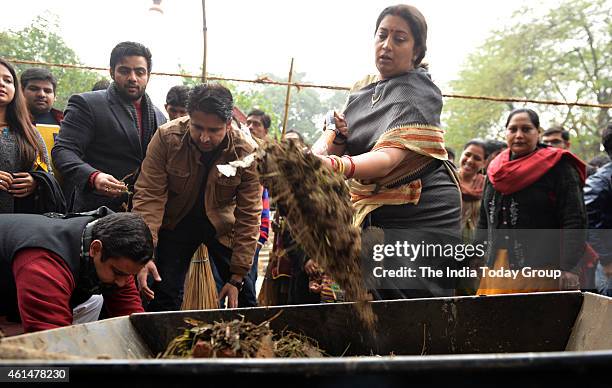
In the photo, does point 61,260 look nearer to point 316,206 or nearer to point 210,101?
point 316,206

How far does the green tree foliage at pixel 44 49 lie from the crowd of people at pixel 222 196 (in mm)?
1779

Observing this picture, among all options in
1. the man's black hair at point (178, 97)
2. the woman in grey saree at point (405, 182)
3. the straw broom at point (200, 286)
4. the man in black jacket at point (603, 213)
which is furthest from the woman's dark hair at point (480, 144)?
the straw broom at point (200, 286)

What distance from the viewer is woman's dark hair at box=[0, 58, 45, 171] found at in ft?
10.8

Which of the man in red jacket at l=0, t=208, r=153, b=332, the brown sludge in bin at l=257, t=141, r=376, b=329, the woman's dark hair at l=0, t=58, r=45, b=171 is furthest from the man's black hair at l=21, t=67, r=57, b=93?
the brown sludge in bin at l=257, t=141, r=376, b=329

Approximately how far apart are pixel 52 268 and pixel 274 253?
2686 mm

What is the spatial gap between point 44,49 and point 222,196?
461 cm

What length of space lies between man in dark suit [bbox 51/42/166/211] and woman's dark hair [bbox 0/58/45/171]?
185 mm

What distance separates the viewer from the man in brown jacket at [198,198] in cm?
346

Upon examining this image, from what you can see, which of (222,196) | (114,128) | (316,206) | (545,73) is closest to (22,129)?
(114,128)

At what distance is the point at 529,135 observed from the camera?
4273mm

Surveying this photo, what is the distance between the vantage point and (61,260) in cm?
242

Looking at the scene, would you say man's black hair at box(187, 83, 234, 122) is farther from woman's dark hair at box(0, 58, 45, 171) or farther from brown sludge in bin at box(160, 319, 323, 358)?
brown sludge in bin at box(160, 319, 323, 358)

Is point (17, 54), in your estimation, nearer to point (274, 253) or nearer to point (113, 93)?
point (113, 93)

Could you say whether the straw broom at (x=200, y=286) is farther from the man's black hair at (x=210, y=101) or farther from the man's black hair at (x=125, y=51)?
the man's black hair at (x=125, y=51)
